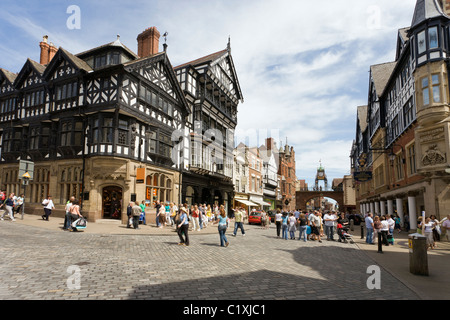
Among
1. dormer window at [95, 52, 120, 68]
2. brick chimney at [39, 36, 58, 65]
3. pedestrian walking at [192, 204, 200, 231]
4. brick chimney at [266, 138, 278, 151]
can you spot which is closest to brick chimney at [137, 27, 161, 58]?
dormer window at [95, 52, 120, 68]

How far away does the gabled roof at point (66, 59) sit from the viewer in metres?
20.8

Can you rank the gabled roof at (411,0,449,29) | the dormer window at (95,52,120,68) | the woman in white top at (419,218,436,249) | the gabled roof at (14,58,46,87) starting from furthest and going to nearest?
the gabled roof at (14,58,46,87), the dormer window at (95,52,120,68), the gabled roof at (411,0,449,29), the woman in white top at (419,218,436,249)

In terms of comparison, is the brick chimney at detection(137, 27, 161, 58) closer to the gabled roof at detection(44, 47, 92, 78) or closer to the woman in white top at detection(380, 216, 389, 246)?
the gabled roof at detection(44, 47, 92, 78)

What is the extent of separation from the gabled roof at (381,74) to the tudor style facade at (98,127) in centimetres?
2081

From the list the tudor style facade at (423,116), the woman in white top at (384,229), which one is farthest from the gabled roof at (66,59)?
the tudor style facade at (423,116)

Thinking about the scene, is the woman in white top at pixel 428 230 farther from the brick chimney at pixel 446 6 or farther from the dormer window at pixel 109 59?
the dormer window at pixel 109 59

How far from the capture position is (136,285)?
19.9ft

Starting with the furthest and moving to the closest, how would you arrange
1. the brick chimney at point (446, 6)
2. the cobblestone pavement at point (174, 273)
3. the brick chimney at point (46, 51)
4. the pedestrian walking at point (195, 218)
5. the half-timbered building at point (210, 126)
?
1. the half-timbered building at point (210, 126)
2. the brick chimney at point (46, 51)
3. the brick chimney at point (446, 6)
4. the pedestrian walking at point (195, 218)
5. the cobblestone pavement at point (174, 273)

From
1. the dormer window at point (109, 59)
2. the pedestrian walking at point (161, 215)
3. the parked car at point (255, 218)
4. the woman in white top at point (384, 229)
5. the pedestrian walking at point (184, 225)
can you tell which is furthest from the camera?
the parked car at point (255, 218)

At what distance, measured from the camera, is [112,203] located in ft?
67.4

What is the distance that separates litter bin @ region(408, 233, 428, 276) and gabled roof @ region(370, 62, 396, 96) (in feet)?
86.0

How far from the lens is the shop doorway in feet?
66.9

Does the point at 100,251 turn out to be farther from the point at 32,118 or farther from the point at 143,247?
the point at 32,118
